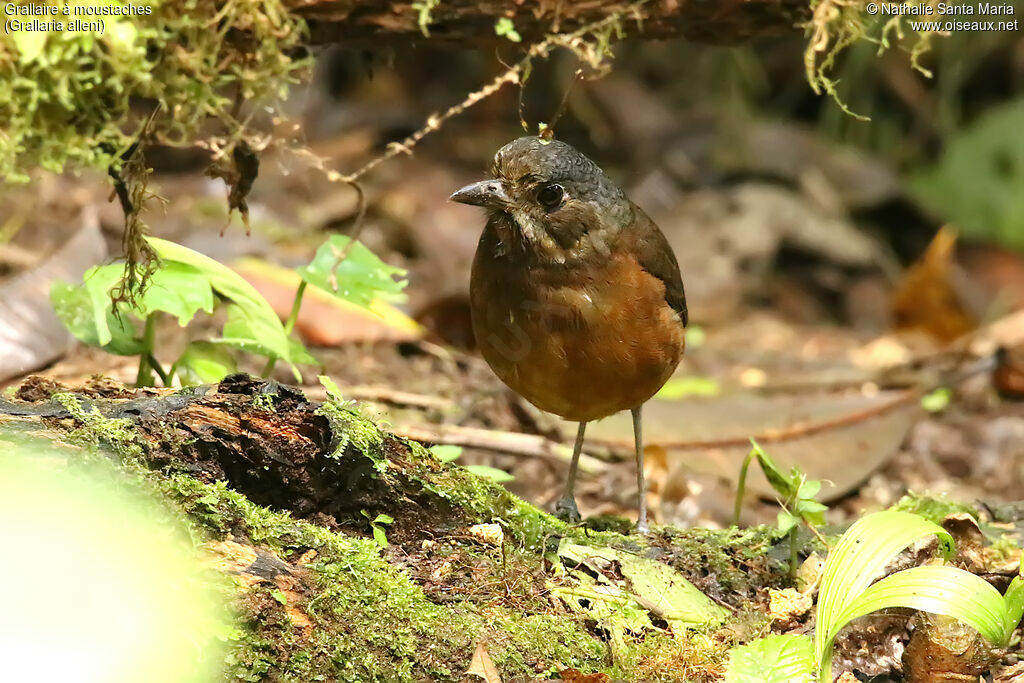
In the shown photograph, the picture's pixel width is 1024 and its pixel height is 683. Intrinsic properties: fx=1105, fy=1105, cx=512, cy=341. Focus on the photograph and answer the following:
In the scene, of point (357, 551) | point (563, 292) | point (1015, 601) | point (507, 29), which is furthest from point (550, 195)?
point (1015, 601)

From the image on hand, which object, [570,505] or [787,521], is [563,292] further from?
[787,521]

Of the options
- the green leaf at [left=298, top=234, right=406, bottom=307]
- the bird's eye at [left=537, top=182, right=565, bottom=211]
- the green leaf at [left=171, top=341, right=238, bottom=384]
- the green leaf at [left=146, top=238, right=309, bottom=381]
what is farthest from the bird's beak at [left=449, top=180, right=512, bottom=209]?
the green leaf at [left=171, top=341, right=238, bottom=384]

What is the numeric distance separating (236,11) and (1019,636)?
295 centimetres

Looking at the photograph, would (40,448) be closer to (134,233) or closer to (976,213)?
(134,233)

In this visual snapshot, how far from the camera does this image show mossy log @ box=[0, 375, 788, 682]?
2486 mm

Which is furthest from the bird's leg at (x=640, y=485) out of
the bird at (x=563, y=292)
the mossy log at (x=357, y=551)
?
the mossy log at (x=357, y=551)

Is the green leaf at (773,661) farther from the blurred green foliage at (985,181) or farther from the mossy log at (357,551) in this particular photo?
the blurred green foliage at (985,181)

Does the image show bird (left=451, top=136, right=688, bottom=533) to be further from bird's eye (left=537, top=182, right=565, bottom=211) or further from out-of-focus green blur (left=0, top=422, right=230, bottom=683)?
out-of-focus green blur (left=0, top=422, right=230, bottom=683)

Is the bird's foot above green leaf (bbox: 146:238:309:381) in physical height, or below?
below

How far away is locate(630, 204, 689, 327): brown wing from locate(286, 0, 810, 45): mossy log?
26.6 inches

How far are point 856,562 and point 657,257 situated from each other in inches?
55.4

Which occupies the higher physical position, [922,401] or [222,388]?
[222,388]

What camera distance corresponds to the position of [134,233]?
3.21 m

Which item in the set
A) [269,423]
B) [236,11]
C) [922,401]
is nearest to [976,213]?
[922,401]
